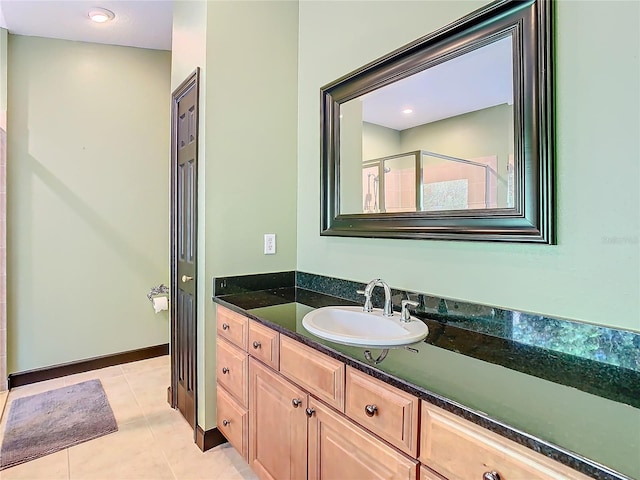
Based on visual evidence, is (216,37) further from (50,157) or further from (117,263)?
(117,263)

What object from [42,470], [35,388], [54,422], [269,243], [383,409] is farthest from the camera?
[35,388]

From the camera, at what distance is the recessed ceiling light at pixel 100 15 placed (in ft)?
8.05

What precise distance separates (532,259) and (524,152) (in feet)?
1.11

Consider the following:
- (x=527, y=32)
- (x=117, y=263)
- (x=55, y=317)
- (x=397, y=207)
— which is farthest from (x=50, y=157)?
(x=527, y=32)

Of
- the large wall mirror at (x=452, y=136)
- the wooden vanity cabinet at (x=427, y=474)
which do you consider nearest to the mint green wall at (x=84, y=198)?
the large wall mirror at (x=452, y=136)

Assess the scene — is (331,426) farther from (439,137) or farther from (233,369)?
(439,137)

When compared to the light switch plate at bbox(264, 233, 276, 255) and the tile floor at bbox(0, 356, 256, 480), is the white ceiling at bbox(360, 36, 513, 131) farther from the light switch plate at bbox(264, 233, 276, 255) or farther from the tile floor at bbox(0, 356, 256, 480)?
the tile floor at bbox(0, 356, 256, 480)

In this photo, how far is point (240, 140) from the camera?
6.64ft

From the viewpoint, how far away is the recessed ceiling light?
2455 millimetres

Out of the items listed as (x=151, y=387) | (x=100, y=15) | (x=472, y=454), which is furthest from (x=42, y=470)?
(x=100, y=15)

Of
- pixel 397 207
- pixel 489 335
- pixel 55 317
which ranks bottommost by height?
pixel 55 317

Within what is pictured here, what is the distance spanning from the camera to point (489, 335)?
1.27m

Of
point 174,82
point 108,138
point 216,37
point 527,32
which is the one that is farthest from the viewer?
point 108,138

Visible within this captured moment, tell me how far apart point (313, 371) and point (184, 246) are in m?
1.34
